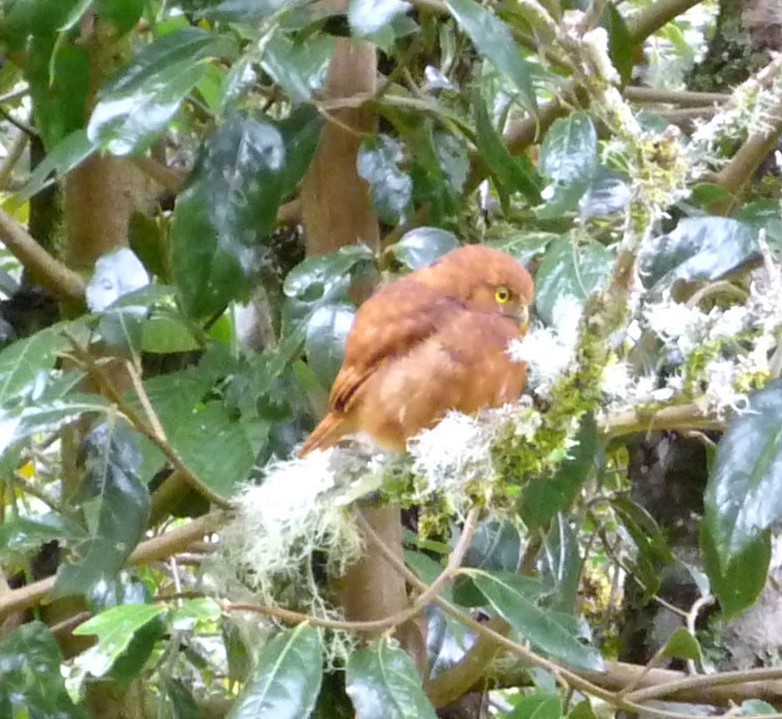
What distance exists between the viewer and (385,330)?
0.96 m

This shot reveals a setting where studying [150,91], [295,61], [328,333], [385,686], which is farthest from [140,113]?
[385,686]

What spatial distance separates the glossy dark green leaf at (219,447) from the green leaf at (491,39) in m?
0.40

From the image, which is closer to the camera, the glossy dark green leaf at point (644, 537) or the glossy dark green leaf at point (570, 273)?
the glossy dark green leaf at point (570, 273)

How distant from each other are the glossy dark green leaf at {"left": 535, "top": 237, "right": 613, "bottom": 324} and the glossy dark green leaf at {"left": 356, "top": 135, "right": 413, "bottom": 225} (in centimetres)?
19

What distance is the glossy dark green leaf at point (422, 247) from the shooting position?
0.96m

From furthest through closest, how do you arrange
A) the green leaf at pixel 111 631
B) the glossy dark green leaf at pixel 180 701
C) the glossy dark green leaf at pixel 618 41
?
the glossy dark green leaf at pixel 180 701 < the glossy dark green leaf at pixel 618 41 < the green leaf at pixel 111 631

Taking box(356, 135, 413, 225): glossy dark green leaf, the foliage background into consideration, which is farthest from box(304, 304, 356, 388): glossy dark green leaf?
box(356, 135, 413, 225): glossy dark green leaf

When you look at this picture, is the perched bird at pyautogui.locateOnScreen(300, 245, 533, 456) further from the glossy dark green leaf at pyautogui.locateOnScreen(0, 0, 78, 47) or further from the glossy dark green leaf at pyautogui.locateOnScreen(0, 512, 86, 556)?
the glossy dark green leaf at pyautogui.locateOnScreen(0, 0, 78, 47)

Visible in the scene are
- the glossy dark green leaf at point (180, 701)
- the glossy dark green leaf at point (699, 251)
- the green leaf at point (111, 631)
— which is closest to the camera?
the green leaf at point (111, 631)

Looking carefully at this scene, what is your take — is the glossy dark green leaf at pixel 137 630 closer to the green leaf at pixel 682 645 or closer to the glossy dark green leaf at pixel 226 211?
the glossy dark green leaf at pixel 226 211

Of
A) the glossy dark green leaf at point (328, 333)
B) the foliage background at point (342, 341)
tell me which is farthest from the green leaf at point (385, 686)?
the glossy dark green leaf at point (328, 333)

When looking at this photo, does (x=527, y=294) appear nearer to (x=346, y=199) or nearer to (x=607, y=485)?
(x=346, y=199)

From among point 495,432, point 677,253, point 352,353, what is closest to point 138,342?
point 352,353

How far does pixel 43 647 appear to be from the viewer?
1.04 metres
